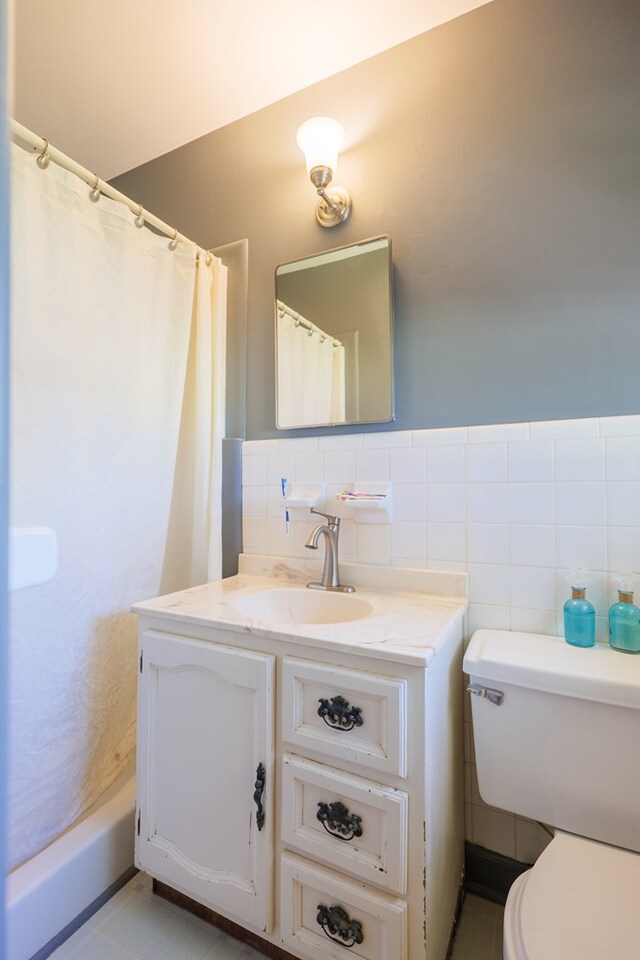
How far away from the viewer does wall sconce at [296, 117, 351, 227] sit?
1.27 metres

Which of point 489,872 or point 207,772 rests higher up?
point 207,772

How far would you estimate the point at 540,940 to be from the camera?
62 centimetres

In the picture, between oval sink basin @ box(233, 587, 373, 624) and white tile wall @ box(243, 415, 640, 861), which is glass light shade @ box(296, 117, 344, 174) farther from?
oval sink basin @ box(233, 587, 373, 624)

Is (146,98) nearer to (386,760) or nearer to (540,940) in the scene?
(386,760)

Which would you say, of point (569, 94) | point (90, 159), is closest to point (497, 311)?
point (569, 94)

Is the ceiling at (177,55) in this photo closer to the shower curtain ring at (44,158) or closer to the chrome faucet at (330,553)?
the shower curtain ring at (44,158)

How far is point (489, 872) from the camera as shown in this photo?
1107 millimetres

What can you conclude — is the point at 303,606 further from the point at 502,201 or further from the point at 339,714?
the point at 502,201

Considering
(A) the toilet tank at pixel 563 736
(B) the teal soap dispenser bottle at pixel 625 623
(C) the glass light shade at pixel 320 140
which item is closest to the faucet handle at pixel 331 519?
(A) the toilet tank at pixel 563 736

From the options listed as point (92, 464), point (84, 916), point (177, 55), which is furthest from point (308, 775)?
point (177, 55)

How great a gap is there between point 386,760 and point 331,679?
0.56 feet

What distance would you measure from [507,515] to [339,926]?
0.96 metres

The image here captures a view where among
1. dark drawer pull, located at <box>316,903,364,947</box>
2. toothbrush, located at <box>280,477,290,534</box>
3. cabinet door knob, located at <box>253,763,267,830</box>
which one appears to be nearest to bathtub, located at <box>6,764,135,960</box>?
cabinet door knob, located at <box>253,763,267,830</box>

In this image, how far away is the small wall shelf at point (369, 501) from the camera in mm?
1235
